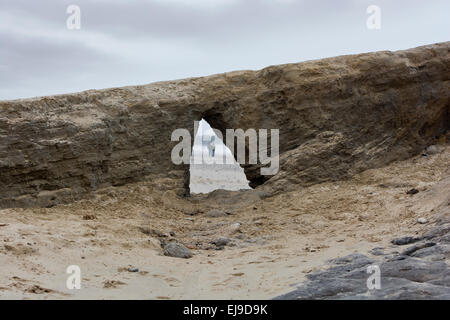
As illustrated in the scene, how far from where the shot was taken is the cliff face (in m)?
8.74

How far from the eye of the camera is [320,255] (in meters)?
6.05

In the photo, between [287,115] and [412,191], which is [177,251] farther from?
[287,115]

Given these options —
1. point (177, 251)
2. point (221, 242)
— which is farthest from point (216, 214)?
point (177, 251)

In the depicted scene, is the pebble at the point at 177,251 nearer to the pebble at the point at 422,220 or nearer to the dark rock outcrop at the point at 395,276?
the dark rock outcrop at the point at 395,276

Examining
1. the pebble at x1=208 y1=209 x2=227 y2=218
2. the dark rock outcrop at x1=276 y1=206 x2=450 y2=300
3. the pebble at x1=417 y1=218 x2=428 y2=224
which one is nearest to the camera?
the dark rock outcrop at x1=276 y1=206 x2=450 y2=300

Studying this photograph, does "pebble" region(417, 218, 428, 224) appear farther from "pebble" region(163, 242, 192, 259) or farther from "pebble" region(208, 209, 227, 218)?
"pebble" region(208, 209, 227, 218)

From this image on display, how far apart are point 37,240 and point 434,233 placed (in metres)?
4.55

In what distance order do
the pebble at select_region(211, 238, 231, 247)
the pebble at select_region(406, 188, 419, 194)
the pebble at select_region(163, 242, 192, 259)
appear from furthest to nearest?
the pebble at select_region(406, 188, 419, 194), the pebble at select_region(211, 238, 231, 247), the pebble at select_region(163, 242, 192, 259)

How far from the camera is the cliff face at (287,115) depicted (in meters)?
8.74

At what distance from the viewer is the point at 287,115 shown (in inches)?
374

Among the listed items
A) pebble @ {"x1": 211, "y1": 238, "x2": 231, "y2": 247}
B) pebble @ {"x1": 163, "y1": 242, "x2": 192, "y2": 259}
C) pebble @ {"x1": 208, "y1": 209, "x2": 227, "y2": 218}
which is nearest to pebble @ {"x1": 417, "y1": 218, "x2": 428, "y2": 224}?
pebble @ {"x1": 211, "y1": 238, "x2": 231, "y2": 247}

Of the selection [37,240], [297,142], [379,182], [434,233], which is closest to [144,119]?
[297,142]

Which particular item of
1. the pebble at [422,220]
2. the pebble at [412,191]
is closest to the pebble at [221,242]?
the pebble at [422,220]
